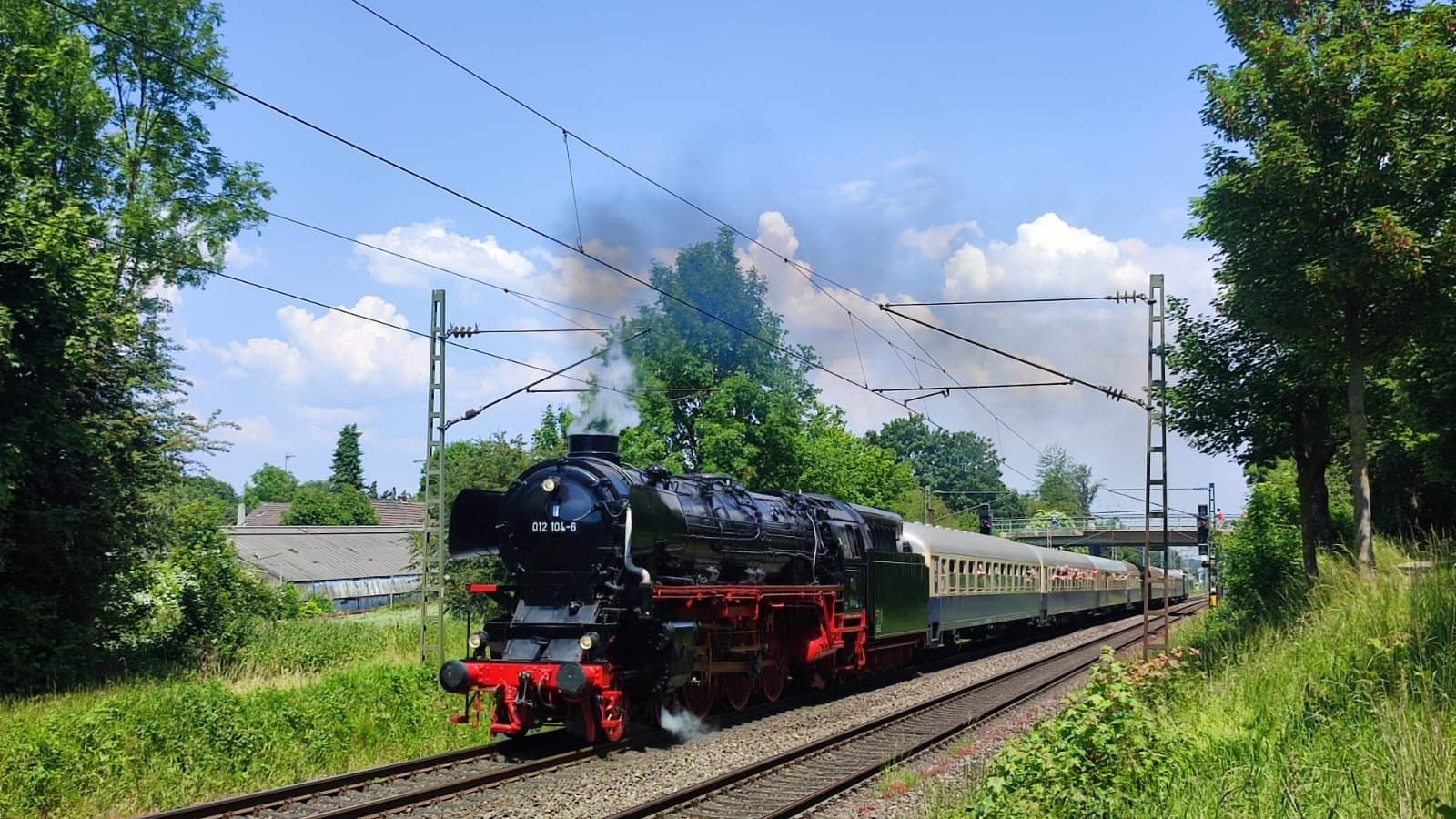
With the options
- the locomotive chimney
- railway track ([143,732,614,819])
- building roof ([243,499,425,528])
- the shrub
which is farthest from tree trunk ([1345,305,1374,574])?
building roof ([243,499,425,528])

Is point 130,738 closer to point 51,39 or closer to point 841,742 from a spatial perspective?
point 841,742

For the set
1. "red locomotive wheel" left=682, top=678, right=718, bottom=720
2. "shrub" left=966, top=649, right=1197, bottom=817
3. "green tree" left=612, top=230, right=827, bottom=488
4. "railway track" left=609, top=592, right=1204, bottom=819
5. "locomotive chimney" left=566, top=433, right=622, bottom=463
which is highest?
Result: "green tree" left=612, top=230, right=827, bottom=488

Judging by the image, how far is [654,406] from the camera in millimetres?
38219

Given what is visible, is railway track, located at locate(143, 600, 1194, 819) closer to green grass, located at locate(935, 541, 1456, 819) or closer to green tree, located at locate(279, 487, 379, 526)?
green grass, located at locate(935, 541, 1456, 819)

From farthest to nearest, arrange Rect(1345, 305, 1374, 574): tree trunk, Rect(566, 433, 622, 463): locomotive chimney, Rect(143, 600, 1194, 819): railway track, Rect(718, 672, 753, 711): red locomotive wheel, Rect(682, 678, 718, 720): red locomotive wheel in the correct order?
Rect(1345, 305, 1374, 574): tree trunk, Rect(718, 672, 753, 711): red locomotive wheel, Rect(566, 433, 622, 463): locomotive chimney, Rect(682, 678, 718, 720): red locomotive wheel, Rect(143, 600, 1194, 819): railway track

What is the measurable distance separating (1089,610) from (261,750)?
116ft

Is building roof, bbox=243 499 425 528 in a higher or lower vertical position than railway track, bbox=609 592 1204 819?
higher

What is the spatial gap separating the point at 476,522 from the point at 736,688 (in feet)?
15.5

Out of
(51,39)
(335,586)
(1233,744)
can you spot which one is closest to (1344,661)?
(1233,744)

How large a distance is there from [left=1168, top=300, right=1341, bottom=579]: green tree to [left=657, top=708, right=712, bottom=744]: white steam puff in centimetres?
1407

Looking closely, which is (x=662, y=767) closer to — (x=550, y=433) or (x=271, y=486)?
(x=550, y=433)

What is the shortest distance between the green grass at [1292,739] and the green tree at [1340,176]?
15.8ft

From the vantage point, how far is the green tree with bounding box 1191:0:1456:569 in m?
14.7

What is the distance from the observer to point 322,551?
196 feet
